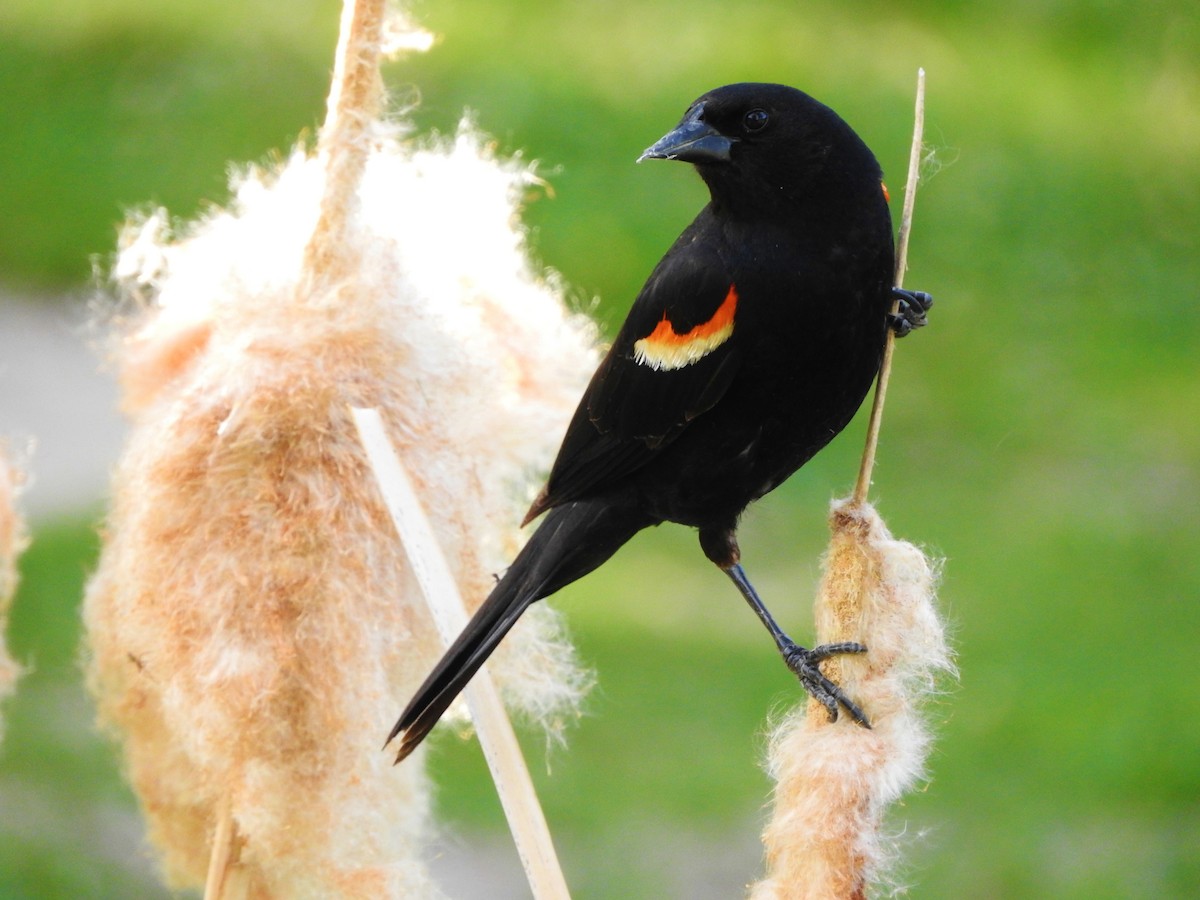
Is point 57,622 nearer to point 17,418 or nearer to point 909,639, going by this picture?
point 17,418

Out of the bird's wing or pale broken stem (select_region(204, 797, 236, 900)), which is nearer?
pale broken stem (select_region(204, 797, 236, 900))

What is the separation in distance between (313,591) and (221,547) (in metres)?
0.10

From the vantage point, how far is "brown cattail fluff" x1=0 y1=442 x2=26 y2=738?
4.64ft

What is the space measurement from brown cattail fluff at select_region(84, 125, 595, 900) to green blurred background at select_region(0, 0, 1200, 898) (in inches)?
61.4

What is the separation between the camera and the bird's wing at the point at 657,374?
1585mm

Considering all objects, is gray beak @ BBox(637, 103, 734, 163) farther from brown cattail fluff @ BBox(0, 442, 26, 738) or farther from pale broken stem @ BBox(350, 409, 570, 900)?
brown cattail fluff @ BBox(0, 442, 26, 738)

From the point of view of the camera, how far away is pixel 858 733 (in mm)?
1129

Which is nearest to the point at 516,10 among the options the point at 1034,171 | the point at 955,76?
the point at 955,76

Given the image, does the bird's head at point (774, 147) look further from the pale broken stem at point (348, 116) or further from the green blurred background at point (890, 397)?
the green blurred background at point (890, 397)

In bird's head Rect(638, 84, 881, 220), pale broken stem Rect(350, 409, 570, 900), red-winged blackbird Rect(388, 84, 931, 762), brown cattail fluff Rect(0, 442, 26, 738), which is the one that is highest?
bird's head Rect(638, 84, 881, 220)

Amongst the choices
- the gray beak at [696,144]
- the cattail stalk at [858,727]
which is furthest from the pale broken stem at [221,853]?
the gray beak at [696,144]

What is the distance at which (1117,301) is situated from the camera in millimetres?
4848

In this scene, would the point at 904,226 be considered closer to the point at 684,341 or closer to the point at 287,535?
the point at 684,341

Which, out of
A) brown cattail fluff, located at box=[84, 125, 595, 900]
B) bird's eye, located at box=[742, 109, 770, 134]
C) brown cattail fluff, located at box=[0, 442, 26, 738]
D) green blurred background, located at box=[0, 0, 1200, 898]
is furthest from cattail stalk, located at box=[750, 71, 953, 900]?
green blurred background, located at box=[0, 0, 1200, 898]
